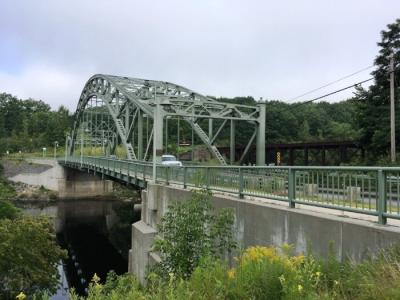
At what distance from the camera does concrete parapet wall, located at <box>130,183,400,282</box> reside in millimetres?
6215

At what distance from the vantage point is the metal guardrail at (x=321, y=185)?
6.30 m

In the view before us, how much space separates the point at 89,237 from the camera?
39.1 meters

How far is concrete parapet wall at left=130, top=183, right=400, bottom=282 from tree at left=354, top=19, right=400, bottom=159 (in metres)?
23.7

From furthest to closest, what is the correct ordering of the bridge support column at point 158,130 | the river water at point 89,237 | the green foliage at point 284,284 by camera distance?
the river water at point 89,237, the bridge support column at point 158,130, the green foliage at point 284,284

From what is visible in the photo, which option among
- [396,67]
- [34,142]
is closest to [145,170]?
[396,67]

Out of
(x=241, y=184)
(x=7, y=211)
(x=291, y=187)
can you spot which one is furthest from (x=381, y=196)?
(x=7, y=211)

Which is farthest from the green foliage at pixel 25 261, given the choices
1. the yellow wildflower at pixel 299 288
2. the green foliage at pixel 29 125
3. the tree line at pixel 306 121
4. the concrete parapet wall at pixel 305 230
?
the green foliage at pixel 29 125

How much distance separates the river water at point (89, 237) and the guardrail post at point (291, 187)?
16.1 meters

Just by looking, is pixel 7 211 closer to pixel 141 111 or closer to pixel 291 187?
pixel 141 111

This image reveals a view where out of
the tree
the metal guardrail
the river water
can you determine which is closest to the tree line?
the tree

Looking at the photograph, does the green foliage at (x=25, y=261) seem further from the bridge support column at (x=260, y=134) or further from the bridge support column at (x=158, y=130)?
the bridge support column at (x=260, y=134)

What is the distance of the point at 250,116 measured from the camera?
34.3 m

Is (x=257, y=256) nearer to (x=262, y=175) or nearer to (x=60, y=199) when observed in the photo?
(x=262, y=175)

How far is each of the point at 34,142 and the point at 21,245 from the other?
10720 centimetres
